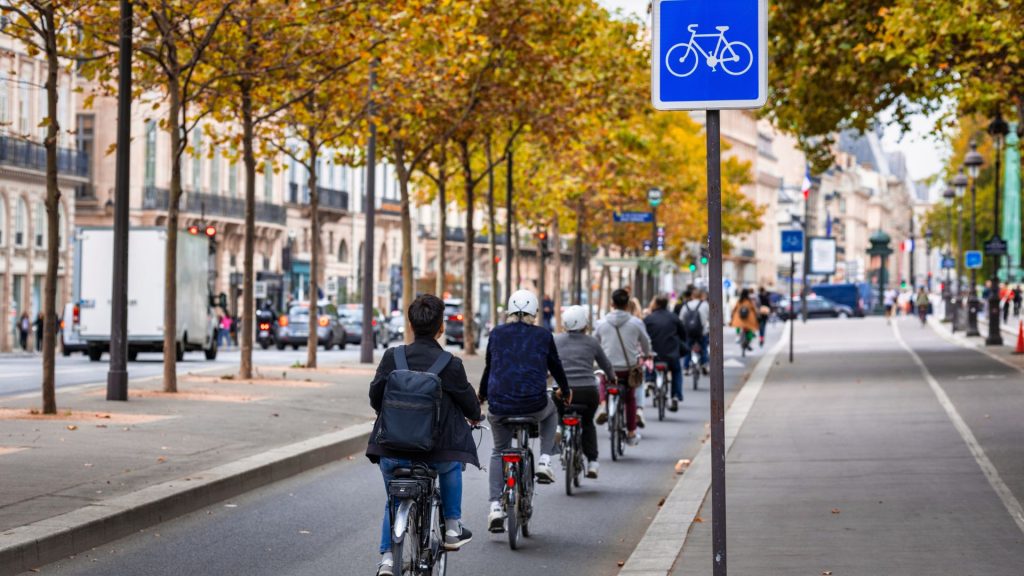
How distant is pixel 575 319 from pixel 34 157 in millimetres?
48185

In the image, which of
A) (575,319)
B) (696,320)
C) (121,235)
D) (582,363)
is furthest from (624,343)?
(696,320)

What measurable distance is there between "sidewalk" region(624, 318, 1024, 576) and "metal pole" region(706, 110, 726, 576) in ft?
6.37

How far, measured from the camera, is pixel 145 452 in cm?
1534

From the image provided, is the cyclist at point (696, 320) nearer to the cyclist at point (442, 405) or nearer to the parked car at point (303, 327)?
the cyclist at point (442, 405)

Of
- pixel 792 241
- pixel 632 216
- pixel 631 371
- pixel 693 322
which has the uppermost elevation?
pixel 632 216

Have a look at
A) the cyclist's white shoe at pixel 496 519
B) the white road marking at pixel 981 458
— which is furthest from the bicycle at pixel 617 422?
the cyclist's white shoe at pixel 496 519

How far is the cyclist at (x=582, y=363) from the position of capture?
14438 millimetres

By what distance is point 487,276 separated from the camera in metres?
114

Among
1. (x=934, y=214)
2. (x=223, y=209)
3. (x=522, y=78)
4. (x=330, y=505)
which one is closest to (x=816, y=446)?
(x=330, y=505)

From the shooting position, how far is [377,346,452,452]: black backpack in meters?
8.42

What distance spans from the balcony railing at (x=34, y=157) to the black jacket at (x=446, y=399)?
48869 mm

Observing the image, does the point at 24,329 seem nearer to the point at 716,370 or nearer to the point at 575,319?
the point at 575,319

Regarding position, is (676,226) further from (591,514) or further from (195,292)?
(591,514)

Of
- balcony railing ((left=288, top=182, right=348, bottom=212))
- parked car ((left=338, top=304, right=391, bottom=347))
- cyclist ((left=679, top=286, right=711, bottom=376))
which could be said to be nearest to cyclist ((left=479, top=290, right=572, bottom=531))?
cyclist ((left=679, top=286, right=711, bottom=376))
